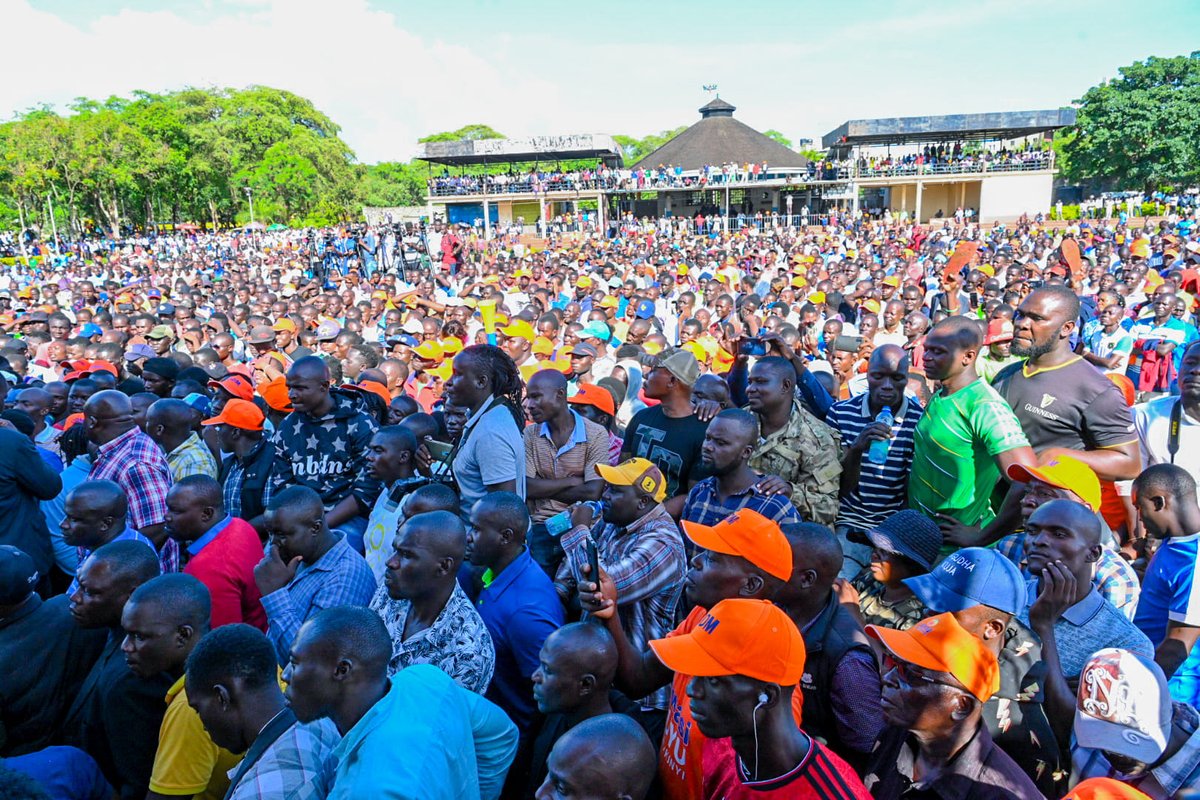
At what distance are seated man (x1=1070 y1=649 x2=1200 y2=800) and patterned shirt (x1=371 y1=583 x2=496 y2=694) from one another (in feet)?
5.92

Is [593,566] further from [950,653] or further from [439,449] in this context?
[439,449]

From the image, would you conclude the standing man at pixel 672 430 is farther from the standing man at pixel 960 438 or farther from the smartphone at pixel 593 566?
the smartphone at pixel 593 566

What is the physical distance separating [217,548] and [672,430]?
2.33 m

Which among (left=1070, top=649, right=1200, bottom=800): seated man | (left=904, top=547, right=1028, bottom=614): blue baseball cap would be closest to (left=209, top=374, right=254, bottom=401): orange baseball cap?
(left=904, top=547, right=1028, bottom=614): blue baseball cap

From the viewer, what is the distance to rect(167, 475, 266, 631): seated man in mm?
3471

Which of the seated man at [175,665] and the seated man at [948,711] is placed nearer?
the seated man at [948,711]

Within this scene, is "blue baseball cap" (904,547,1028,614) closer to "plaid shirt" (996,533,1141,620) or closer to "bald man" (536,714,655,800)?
"plaid shirt" (996,533,1141,620)

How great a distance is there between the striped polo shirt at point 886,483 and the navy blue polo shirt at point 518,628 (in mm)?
1819

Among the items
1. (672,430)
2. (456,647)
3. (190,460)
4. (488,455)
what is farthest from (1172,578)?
(190,460)

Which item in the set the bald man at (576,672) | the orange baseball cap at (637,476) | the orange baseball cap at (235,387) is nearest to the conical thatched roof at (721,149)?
the orange baseball cap at (235,387)

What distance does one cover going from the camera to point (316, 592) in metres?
3.33

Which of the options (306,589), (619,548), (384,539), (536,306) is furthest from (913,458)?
(536,306)

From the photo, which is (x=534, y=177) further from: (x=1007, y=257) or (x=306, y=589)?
(x=306, y=589)

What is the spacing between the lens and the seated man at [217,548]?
3471mm
